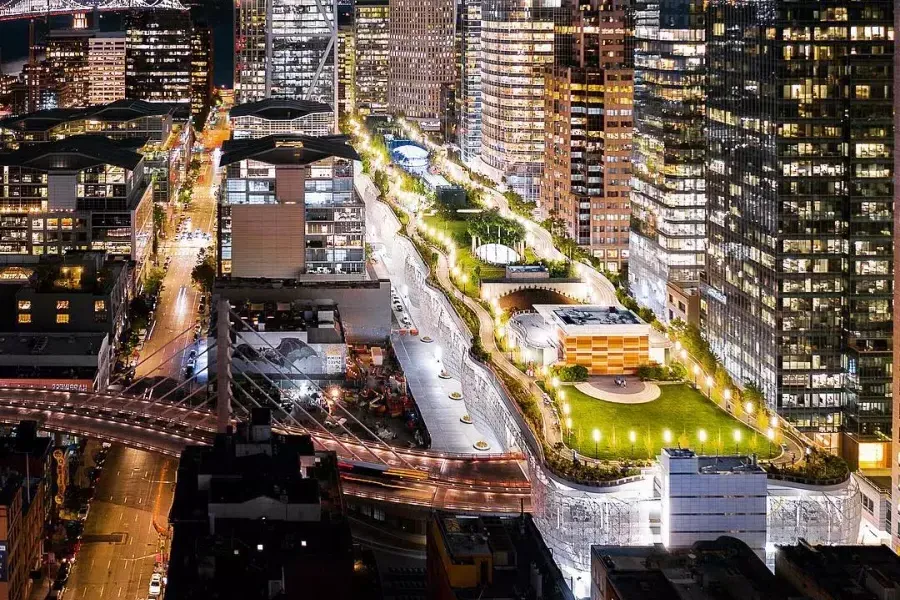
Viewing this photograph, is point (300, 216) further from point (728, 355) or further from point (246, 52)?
point (246, 52)

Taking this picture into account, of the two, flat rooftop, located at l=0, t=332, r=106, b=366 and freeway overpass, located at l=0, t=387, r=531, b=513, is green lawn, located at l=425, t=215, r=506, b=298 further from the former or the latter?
freeway overpass, located at l=0, t=387, r=531, b=513

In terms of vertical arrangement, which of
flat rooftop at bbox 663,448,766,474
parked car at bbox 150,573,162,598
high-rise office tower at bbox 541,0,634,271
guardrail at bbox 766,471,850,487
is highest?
high-rise office tower at bbox 541,0,634,271

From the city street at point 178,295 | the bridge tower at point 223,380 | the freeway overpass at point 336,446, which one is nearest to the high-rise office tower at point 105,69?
the city street at point 178,295

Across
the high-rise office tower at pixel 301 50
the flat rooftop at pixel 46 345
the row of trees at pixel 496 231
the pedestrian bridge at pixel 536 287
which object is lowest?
the flat rooftop at pixel 46 345

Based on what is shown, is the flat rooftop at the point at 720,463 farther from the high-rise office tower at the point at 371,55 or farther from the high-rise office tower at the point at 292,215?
the high-rise office tower at the point at 371,55

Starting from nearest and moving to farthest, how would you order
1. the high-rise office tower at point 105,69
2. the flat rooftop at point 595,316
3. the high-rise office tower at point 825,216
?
1. the high-rise office tower at point 825,216
2. the flat rooftop at point 595,316
3. the high-rise office tower at point 105,69

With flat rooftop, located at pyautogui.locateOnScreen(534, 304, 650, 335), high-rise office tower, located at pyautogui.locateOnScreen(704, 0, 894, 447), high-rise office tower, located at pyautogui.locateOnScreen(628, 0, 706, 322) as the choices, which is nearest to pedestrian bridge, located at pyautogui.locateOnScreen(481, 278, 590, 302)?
high-rise office tower, located at pyautogui.locateOnScreen(628, 0, 706, 322)

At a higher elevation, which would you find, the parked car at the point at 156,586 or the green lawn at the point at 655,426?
the green lawn at the point at 655,426

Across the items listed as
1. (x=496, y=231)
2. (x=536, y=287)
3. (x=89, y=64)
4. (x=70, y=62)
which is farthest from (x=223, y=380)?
(x=89, y=64)
